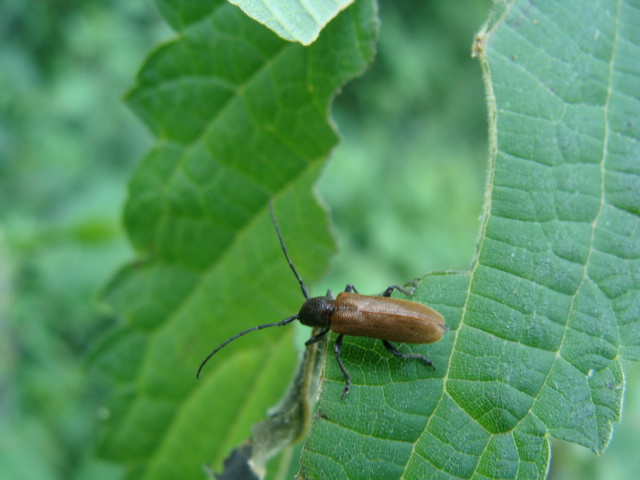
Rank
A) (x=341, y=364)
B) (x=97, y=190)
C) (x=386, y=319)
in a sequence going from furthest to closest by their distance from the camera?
(x=97, y=190)
(x=386, y=319)
(x=341, y=364)

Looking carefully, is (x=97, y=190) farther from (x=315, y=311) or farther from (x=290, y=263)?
(x=315, y=311)

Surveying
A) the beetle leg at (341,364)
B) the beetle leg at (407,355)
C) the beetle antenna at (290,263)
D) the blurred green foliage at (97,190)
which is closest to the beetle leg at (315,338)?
the beetle leg at (341,364)

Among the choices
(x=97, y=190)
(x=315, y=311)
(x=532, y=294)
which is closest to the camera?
(x=532, y=294)

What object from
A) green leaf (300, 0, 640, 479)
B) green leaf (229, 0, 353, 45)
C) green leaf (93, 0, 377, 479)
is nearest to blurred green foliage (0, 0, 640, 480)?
green leaf (93, 0, 377, 479)

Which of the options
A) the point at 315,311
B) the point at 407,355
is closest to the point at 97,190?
the point at 315,311

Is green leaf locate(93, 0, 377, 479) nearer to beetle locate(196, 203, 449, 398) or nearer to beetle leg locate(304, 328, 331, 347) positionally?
beetle locate(196, 203, 449, 398)
